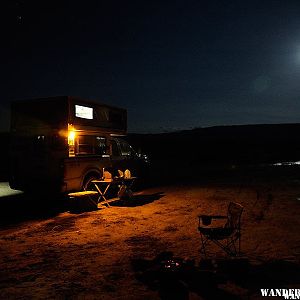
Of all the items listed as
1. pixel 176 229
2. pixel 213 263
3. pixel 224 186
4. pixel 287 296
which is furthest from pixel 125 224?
pixel 224 186

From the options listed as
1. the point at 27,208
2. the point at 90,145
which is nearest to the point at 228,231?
the point at 90,145

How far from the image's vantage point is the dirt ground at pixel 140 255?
15.5 ft

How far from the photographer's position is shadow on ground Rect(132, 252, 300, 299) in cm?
455

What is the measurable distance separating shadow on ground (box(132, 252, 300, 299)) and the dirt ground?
0.01 meters

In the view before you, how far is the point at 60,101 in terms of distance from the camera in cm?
1082

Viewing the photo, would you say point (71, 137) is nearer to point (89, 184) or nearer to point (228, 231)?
point (89, 184)

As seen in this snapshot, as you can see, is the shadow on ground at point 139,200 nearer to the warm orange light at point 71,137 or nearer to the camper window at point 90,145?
the camper window at point 90,145

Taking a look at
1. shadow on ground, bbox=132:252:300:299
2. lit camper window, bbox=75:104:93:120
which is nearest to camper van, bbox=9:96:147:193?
lit camper window, bbox=75:104:93:120

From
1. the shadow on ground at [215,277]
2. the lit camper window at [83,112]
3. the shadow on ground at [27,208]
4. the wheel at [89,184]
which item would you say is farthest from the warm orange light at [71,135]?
the shadow on ground at [215,277]

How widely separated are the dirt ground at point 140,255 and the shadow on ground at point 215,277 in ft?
0.04

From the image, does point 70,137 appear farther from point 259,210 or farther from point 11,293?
point 11,293

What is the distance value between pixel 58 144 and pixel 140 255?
5.72 m

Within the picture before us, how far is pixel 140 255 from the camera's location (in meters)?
6.09

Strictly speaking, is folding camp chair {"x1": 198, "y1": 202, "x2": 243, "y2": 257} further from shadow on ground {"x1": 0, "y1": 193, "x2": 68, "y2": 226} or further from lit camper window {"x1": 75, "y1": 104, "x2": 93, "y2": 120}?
lit camper window {"x1": 75, "y1": 104, "x2": 93, "y2": 120}
